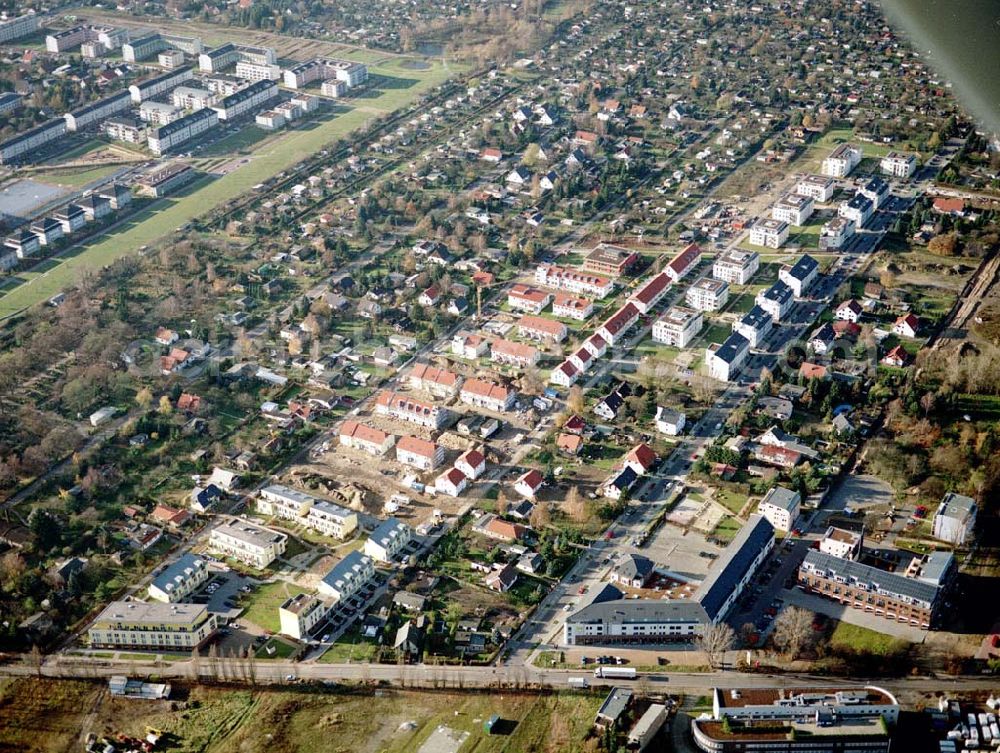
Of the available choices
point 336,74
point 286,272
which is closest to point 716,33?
point 336,74

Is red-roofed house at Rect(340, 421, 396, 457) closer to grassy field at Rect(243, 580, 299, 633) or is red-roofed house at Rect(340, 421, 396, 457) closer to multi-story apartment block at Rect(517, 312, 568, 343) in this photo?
grassy field at Rect(243, 580, 299, 633)

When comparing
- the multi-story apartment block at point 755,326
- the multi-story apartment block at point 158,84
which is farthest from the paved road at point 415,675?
the multi-story apartment block at point 158,84

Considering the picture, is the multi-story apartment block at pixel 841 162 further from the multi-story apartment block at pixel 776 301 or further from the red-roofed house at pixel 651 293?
the red-roofed house at pixel 651 293

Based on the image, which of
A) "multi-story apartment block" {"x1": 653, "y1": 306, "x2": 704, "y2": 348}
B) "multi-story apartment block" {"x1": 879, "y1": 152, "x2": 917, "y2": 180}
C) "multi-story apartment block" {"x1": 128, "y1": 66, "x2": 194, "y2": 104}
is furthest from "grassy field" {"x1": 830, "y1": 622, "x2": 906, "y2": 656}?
"multi-story apartment block" {"x1": 128, "y1": 66, "x2": 194, "y2": 104}

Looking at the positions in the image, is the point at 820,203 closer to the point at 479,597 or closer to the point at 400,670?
the point at 479,597

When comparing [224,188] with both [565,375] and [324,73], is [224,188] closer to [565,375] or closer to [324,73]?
[324,73]

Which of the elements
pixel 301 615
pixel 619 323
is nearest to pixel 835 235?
pixel 619 323
